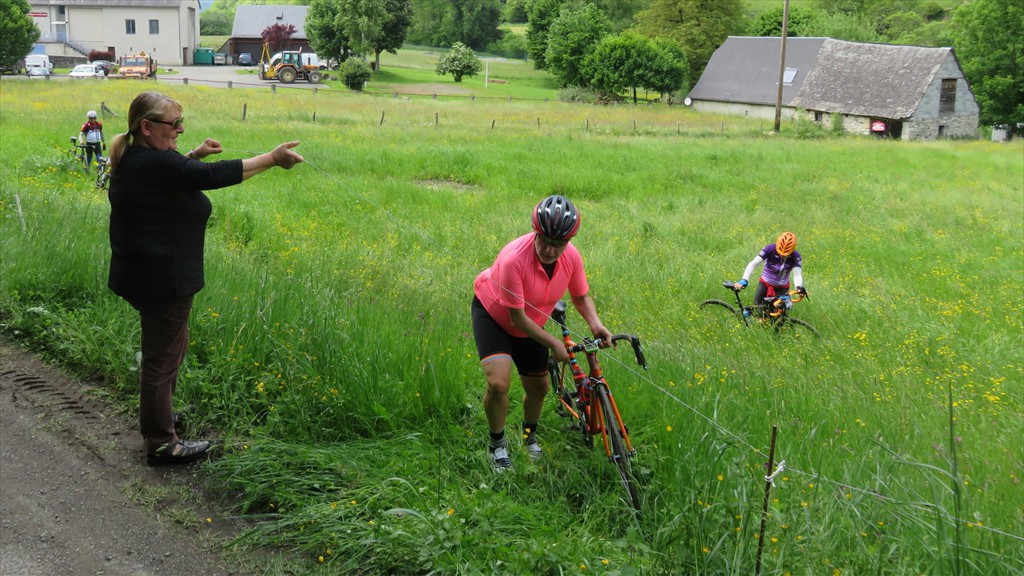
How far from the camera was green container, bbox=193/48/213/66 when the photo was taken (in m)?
92.6

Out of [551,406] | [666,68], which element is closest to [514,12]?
[666,68]

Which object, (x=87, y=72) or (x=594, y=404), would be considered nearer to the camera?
(x=594, y=404)

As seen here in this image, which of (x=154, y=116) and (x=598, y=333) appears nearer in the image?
(x=154, y=116)

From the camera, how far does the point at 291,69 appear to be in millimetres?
71250

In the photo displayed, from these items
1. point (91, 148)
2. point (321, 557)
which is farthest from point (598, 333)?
point (91, 148)

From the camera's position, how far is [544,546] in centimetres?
382

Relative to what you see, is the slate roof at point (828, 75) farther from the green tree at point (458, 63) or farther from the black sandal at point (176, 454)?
the black sandal at point (176, 454)

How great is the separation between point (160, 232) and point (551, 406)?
2.50 meters

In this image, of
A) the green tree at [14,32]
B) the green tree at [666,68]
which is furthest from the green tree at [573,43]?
the green tree at [14,32]

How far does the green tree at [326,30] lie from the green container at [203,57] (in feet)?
45.5

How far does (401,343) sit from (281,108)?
3480 centimetres

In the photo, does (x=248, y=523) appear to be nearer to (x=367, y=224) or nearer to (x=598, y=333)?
(x=598, y=333)

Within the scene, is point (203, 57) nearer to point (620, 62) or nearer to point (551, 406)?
point (620, 62)

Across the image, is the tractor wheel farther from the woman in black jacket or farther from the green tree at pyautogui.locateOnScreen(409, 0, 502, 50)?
the woman in black jacket
